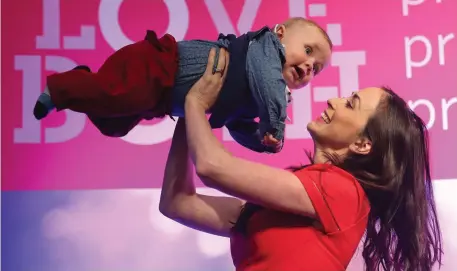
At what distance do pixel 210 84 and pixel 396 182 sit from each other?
36cm

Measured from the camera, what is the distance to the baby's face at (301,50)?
126 cm

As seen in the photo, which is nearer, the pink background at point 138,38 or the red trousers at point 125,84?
the red trousers at point 125,84

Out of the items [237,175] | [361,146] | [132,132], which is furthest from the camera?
[132,132]

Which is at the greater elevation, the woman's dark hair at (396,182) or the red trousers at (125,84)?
the red trousers at (125,84)

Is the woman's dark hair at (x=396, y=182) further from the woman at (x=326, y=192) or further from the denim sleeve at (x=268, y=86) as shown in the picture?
the denim sleeve at (x=268, y=86)

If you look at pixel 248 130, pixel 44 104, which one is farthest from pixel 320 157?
pixel 44 104

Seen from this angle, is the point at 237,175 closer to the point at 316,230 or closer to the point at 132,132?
the point at 316,230

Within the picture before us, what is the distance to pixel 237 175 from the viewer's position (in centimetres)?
112

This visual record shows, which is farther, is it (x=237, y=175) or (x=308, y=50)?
(x=308, y=50)

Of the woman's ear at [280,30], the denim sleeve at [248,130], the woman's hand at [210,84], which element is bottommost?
the denim sleeve at [248,130]

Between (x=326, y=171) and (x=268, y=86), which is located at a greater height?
(x=268, y=86)

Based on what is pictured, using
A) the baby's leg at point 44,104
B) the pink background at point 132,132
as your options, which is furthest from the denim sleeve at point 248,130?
the pink background at point 132,132

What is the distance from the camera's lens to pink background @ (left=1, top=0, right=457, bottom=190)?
5.98ft

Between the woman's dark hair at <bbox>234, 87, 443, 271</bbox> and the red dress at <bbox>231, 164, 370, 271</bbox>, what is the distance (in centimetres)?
5
